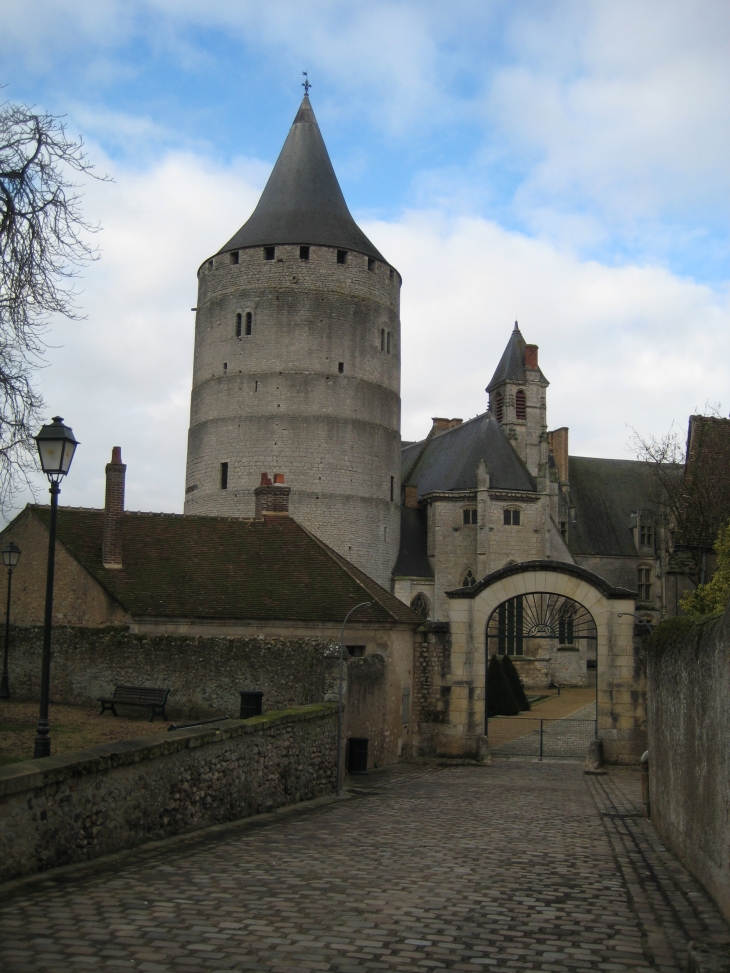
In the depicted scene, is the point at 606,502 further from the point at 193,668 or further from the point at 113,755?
the point at 113,755

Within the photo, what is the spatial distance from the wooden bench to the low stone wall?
5248mm

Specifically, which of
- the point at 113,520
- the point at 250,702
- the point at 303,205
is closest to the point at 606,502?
the point at 303,205

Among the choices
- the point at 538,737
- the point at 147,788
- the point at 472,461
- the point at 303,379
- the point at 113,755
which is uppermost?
the point at 303,379

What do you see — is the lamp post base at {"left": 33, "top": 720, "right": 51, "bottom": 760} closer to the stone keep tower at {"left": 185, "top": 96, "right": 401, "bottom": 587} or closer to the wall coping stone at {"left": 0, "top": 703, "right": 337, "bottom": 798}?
the wall coping stone at {"left": 0, "top": 703, "right": 337, "bottom": 798}

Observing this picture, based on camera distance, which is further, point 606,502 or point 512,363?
point 606,502

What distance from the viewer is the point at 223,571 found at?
24406 millimetres

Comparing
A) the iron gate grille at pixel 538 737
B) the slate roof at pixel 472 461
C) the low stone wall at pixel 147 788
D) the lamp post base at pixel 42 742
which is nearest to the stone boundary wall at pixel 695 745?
the low stone wall at pixel 147 788

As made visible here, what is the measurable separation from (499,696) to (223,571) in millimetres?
15641

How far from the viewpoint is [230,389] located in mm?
43344

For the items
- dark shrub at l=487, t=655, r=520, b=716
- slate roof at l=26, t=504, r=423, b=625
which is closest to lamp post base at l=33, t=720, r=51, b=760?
slate roof at l=26, t=504, r=423, b=625

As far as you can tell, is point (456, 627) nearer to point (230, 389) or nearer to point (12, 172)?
point (12, 172)

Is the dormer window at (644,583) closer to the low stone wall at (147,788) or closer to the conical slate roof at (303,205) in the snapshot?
the conical slate roof at (303,205)

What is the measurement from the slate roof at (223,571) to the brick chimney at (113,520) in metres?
0.24

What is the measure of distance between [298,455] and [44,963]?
3670 centimetres
